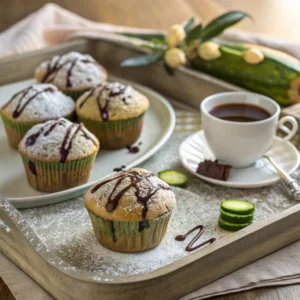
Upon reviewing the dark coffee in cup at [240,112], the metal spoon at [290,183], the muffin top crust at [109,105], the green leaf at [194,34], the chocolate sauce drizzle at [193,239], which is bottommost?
the muffin top crust at [109,105]

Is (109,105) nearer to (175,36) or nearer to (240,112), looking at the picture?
(240,112)

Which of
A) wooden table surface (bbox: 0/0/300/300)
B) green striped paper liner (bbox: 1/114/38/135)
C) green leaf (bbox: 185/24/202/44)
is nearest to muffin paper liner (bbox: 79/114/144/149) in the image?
green striped paper liner (bbox: 1/114/38/135)

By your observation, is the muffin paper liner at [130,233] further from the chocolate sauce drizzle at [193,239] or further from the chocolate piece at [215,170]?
the chocolate piece at [215,170]

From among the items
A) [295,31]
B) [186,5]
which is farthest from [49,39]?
[295,31]

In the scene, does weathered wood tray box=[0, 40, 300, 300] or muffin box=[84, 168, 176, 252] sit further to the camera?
muffin box=[84, 168, 176, 252]

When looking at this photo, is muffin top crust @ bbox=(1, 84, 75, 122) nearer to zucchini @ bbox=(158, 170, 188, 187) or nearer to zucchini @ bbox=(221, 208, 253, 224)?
zucchini @ bbox=(158, 170, 188, 187)

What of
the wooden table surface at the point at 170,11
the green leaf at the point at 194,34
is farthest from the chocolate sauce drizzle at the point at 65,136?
the wooden table surface at the point at 170,11
